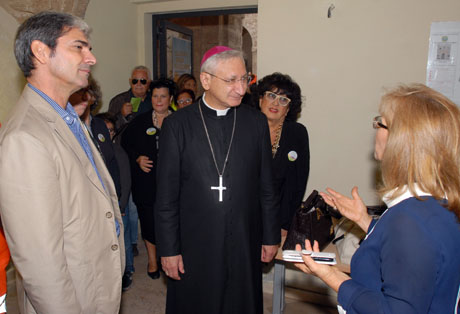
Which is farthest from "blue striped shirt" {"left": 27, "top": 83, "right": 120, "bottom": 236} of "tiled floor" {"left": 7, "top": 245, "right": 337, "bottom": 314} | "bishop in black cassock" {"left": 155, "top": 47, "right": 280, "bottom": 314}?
"tiled floor" {"left": 7, "top": 245, "right": 337, "bottom": 314}

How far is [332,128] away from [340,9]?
113 cm

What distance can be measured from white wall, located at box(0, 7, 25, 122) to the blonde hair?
3.83m

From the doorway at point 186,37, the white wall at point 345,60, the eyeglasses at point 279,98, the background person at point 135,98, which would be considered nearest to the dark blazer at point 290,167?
the eyeglasses at point 279,98

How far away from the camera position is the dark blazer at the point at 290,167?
300 centimetres

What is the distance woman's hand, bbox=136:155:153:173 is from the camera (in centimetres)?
364

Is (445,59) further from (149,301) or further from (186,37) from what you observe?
(186,37)

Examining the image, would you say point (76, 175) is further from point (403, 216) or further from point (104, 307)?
point (403, 216)

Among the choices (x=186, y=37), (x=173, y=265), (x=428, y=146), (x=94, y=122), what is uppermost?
(x=186, y=37)

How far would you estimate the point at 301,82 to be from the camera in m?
3.54

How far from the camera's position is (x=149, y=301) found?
352 cm

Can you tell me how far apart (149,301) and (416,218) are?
9.94 ft

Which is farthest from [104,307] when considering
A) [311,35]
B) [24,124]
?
[311,35]

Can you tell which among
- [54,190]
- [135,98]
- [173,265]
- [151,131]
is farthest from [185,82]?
[54,190]

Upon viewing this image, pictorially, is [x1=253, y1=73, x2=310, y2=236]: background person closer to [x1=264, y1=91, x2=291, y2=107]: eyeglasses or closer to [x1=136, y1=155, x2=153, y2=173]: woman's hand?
[x1=264, y1=91, x2=291, y2=107]: eyeglasses
